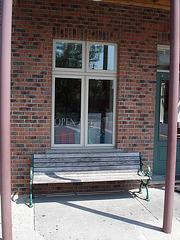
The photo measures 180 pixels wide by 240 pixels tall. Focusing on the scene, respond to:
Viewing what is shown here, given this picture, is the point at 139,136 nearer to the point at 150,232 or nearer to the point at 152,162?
the point at 152,162

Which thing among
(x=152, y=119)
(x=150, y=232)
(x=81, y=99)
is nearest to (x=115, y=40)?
(x=81, y=99)

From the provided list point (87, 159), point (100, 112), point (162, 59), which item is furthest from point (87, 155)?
point (162, 59)

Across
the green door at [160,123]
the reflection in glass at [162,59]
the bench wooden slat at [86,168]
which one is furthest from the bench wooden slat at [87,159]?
the reflection in glass at [162,59]

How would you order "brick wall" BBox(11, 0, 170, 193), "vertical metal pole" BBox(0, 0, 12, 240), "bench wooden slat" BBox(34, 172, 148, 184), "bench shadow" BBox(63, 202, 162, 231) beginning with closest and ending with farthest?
"vertical metal pole" BBox(0, 0, 12, 240) < "bench shadow" BBox(63, 202, 162, 231) < "bench wooden slat" BBox(34, 172, 148, 184) < "brick wall" BBox(11, 0, 170, 193)

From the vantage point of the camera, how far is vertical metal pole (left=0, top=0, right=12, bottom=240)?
296 centimetres

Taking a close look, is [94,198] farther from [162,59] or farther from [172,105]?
[162,59]

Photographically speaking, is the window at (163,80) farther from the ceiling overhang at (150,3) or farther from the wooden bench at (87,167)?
the wooden bench at (87,167)

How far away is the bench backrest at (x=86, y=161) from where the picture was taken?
4453 mm

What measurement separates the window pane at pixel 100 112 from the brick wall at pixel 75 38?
24cm

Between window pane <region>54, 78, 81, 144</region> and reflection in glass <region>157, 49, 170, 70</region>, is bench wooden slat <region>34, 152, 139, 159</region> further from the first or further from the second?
reflection in glass <region>157, 49, 170, 70</region>

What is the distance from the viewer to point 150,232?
11.3ft

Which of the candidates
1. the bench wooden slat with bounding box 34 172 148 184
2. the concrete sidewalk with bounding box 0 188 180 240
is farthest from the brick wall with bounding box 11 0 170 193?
the bench wooden slat with bounding box 34 172 148 184

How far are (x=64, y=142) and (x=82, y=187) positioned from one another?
0.95 meters

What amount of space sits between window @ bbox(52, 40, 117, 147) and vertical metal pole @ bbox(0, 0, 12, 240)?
1.79 metres
